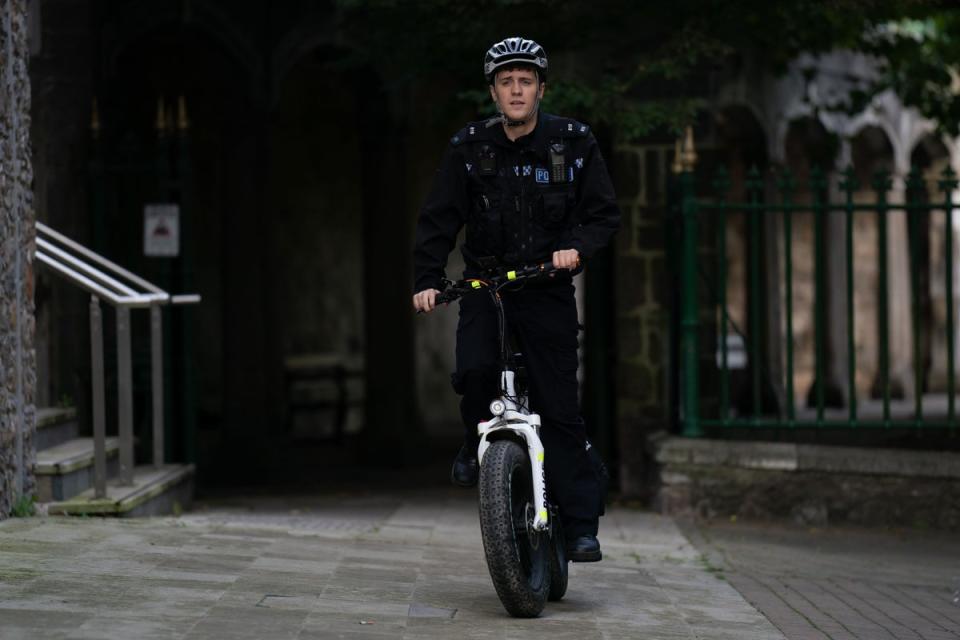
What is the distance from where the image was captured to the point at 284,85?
17812mm

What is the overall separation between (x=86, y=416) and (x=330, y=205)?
7811 millimetres

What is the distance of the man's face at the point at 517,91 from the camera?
5676mm

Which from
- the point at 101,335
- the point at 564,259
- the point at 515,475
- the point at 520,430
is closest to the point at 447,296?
the point at 564,259

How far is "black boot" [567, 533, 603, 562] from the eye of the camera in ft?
19.2

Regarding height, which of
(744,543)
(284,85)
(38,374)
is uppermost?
(284,85)

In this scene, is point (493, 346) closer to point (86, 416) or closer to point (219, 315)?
point (86, 416)

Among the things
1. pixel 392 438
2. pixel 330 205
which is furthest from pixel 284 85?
pixel 392 438

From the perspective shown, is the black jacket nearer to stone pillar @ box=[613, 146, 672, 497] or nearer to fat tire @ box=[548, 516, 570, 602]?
fat tire @ box=[548, 516, 570, 602]

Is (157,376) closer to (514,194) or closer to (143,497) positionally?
(143,497)

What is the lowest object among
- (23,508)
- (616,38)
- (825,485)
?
(825,485)

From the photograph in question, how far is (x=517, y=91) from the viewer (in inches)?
224

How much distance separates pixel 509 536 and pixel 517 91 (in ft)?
4.69

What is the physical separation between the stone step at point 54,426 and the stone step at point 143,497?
400mm

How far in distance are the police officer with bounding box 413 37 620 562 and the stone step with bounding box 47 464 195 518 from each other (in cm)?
258
